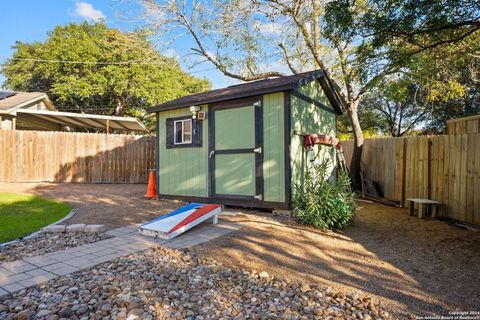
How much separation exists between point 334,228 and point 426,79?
682 centimetres

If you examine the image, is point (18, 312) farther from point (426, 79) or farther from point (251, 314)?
point (426, 79)

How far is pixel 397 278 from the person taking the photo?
3139 mm

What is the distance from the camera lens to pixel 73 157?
11000mm

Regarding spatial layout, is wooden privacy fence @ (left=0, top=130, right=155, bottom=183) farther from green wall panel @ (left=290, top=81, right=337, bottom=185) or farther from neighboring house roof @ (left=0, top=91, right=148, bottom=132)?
green wall panel @ (left=290, top=81, right=337, bottom=185)

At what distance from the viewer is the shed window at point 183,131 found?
23.2 ft

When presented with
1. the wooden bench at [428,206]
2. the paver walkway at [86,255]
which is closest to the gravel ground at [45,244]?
the paver walkway at [86,255]

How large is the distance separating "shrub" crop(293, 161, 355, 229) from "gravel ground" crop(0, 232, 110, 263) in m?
3.12

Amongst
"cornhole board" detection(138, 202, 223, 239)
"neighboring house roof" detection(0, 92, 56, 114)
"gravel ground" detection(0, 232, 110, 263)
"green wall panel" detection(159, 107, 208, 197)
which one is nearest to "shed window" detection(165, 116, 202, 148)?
"green wall panel" detection(159, 107, 208, 197)

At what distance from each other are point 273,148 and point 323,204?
4.88 ft

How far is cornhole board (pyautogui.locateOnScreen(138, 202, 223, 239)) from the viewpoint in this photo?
165 inches

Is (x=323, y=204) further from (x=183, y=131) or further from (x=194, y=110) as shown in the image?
(x=183, y=131)

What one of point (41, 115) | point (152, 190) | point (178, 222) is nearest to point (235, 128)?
point (178, 222)

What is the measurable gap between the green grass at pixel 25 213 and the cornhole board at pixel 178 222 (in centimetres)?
178

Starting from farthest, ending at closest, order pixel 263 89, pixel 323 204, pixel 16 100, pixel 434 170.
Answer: pixel 16 100 → pixel 434 170 → pixel 263 89 → pixel 323 204
